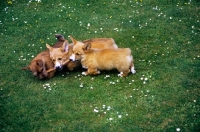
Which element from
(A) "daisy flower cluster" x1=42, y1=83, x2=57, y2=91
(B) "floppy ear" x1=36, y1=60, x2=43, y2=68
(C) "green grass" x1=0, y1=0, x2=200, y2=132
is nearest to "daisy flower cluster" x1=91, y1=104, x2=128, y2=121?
(C) "green grass" x1=0, y1=0, x2=200, y2=132

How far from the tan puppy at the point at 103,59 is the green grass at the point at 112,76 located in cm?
23

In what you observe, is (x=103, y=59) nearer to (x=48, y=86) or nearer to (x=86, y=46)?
(x=86, y=46)

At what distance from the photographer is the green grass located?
19.1 ft

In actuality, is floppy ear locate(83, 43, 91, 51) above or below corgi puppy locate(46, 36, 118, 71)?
above

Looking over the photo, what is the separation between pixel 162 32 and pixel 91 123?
433cm

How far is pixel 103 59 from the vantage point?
6.97 metres

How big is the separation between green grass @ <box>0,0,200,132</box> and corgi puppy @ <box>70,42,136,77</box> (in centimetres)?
23

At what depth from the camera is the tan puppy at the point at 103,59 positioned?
267 inches

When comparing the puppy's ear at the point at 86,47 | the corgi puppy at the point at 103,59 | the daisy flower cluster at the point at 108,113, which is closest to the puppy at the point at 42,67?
the corgi puppy at the point at 103,59

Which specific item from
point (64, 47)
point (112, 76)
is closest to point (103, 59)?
point (112, 76)

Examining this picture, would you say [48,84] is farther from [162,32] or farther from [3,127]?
[162,32]

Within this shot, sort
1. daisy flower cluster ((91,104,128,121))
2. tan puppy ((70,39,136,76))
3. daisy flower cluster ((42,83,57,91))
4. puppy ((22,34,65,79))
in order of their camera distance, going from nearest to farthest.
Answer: daisy flower cluster ((91,104,128,121)) < tan puppy ((70,39,136,76)) < daisy flower cluster ((42,83,57,91)) < puppy ((22,34,65,79))

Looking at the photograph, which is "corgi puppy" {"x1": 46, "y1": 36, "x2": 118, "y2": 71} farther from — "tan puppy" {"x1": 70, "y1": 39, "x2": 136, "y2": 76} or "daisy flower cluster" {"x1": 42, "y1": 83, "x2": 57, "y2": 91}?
"daisy flower cluster" {"x1": 42, "y1": 83, "x2": 57, "y2": 91}

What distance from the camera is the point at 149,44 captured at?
837 cm
